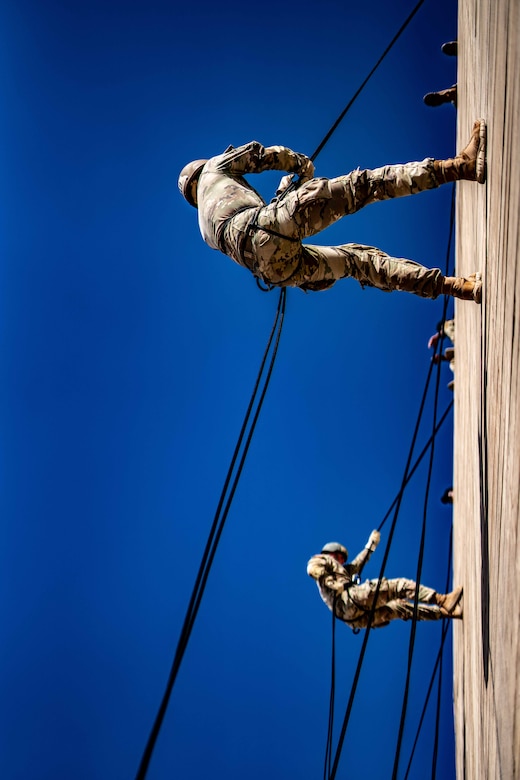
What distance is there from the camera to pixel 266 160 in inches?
125

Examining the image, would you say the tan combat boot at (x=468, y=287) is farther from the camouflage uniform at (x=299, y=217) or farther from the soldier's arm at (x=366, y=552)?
the soldier's arm at (x=366, y=552)

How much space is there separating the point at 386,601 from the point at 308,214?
3.03 meters

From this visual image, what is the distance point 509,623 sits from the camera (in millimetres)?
1842

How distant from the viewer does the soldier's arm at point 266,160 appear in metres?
3.12

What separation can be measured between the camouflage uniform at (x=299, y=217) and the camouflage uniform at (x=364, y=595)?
2.43 metres

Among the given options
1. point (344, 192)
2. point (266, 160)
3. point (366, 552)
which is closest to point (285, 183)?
point (266, 160)

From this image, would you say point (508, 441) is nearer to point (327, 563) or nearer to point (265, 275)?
point (265, 275)

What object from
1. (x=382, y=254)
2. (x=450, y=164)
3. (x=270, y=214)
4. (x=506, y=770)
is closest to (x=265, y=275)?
(x=270, y=214)

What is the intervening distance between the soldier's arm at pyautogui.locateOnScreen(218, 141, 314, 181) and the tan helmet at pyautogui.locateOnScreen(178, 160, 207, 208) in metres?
0.25

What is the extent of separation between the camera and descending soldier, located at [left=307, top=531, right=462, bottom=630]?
4.75m

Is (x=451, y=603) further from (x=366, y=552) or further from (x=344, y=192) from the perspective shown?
(x=344, y=192)

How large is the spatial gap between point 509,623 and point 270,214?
1769 mm

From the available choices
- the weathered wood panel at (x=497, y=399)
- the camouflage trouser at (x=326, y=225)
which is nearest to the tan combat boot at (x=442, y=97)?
the weathered wood panel at (x=497, y=399)

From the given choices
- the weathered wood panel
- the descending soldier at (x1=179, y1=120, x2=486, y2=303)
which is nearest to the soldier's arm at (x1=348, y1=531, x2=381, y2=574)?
the weathered wood panel
